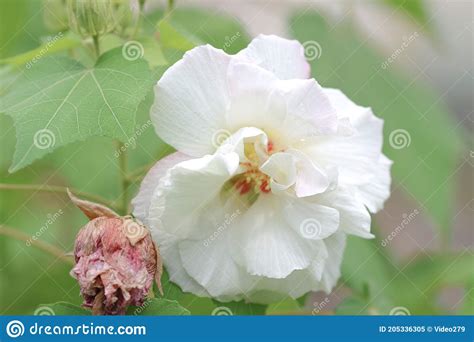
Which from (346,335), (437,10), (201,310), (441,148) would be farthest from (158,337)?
(437,10)

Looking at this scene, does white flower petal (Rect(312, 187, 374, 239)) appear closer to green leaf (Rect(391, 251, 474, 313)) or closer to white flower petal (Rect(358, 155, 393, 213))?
white flower petal (Rect(358, 155, 393, 213))

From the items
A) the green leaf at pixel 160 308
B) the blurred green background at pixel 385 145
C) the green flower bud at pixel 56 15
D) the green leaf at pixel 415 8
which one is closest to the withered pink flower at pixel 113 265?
the green leaf at pixel 160 308

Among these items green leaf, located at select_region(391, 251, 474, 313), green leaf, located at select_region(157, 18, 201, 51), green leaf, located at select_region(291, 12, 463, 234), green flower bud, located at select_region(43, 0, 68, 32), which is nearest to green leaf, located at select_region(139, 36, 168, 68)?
green leaf, located at select_region(157, 18, 201, 51)

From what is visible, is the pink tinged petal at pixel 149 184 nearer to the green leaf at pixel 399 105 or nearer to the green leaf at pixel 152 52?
the green leaf at pixel 152 52

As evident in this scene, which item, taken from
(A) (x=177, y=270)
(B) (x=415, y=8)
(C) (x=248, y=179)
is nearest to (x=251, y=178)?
(C) (x=248, y=179)

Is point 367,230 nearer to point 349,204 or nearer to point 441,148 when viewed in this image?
point 349,204
